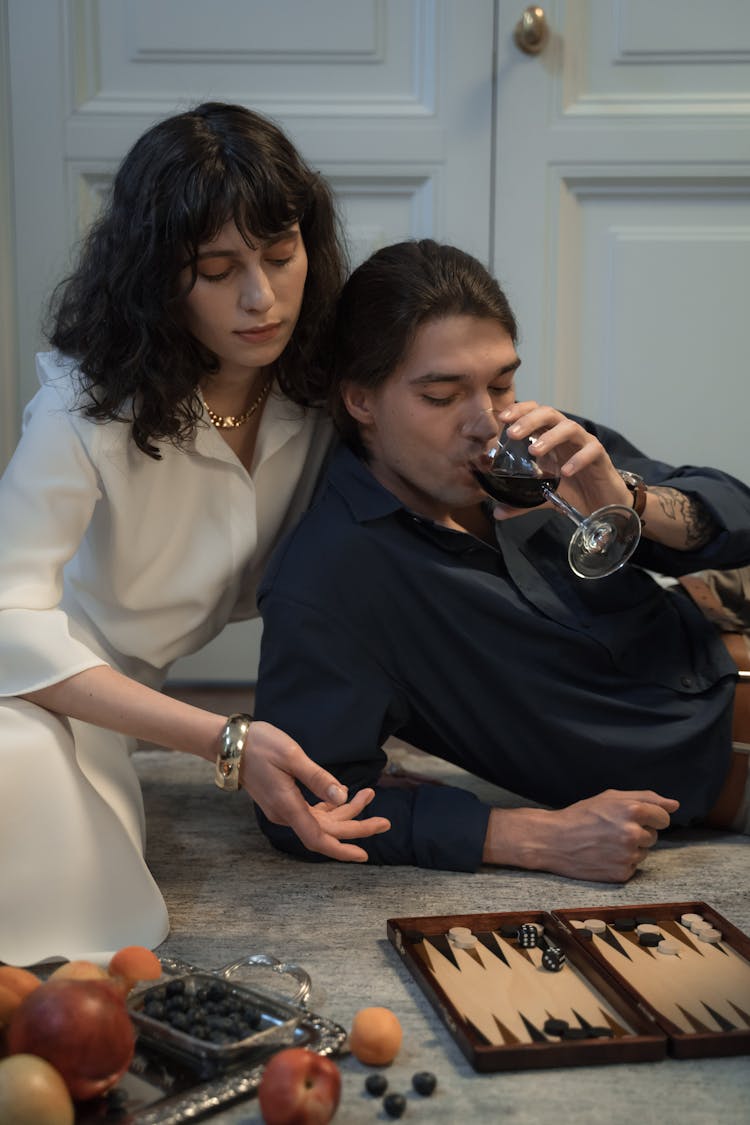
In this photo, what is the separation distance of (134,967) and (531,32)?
2.29 meters

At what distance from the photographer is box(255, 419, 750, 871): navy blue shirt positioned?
1883 millimetres

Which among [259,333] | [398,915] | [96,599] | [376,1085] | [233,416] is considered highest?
[259,333]

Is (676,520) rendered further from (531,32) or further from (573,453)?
(531,32)

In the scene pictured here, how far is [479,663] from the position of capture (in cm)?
195

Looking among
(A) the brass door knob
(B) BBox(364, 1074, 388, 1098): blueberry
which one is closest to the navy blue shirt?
(B) BBox(364, 1074, 388, 1098): blueberry

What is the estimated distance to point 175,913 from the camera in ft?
5.89

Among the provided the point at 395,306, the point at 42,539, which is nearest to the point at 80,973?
the point at 42,539

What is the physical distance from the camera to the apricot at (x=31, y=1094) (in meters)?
1.14

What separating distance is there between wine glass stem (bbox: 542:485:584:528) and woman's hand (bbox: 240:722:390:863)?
1.43ft

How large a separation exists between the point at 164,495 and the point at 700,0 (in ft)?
6.20

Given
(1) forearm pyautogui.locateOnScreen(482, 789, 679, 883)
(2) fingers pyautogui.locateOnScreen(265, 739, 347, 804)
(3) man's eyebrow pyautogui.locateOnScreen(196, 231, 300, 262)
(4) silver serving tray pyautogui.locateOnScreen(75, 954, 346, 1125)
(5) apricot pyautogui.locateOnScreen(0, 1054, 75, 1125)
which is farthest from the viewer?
(1) forearm pyautogui.locateOnScreen(482, 789, 679, 883)

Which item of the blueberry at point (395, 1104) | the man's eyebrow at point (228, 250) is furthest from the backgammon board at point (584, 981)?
the man's eyebrow at point (228, 250)

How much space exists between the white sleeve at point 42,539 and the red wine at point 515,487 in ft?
1.76

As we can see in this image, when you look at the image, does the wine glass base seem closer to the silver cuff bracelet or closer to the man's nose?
the man's nose
